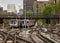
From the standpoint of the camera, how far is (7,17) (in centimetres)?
4884

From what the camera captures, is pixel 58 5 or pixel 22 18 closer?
pixel 58 5

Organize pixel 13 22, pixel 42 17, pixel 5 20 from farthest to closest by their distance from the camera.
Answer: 1. pixel 5 20
2. pixel 42 17
3. pixel 13 22

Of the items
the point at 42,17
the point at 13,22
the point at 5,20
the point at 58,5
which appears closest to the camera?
the point at 58,5

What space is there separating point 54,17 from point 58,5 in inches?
161

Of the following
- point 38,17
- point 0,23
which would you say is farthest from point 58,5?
point 0,23

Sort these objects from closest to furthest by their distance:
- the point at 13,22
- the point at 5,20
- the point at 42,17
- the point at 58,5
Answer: the point at 58,5, the point at 13,22, the point at 42,17, the point at 5,20

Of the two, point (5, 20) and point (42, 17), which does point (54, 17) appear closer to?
point (42, 17)

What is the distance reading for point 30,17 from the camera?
47.7m

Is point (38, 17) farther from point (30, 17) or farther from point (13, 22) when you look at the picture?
point (13, 22)

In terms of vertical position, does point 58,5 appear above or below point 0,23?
above

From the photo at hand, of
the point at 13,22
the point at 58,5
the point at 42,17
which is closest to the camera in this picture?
the point at 58,5

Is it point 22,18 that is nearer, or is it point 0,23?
point 22,18

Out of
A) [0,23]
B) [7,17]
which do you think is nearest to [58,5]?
[7,17]

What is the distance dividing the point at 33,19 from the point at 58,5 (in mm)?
9787
